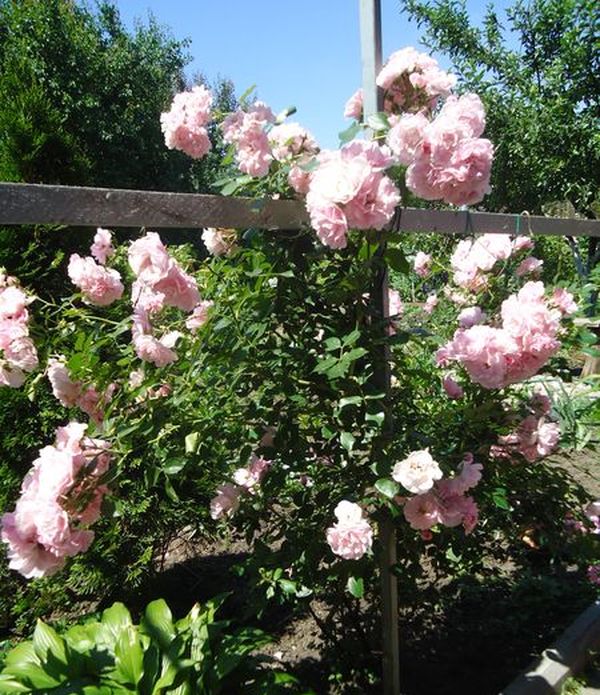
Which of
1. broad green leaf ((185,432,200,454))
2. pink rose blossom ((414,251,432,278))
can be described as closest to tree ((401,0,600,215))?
pink rose blossom ((414,251,432,278))

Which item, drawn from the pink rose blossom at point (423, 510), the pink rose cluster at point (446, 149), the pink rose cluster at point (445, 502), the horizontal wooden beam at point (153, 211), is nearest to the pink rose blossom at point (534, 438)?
the pink rose cluster at point (445, 502)

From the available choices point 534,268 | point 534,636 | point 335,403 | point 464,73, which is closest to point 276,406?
point 335,403

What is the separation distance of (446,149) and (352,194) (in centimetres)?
24

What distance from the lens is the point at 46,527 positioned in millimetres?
1230

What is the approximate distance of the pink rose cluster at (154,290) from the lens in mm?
1379

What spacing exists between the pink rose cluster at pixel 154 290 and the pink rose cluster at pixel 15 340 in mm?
A: 261

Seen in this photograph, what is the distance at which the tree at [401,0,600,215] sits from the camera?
220 inches

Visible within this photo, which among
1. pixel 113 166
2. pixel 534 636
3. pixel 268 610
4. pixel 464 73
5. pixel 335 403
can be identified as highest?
pixel 113 166

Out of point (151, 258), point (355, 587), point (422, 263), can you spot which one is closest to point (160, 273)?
point (151, 258)

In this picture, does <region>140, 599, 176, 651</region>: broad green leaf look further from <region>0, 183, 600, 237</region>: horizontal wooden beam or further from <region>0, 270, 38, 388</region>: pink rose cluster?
<region>0, 183, 600, 237</region>: horizontal wooden beam

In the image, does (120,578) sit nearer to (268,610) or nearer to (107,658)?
(268,610)

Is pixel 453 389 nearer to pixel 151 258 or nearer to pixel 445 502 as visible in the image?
pixel 445 502

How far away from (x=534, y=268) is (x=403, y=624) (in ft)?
4.88

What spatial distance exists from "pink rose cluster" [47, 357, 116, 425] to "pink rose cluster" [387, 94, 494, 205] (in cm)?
94
